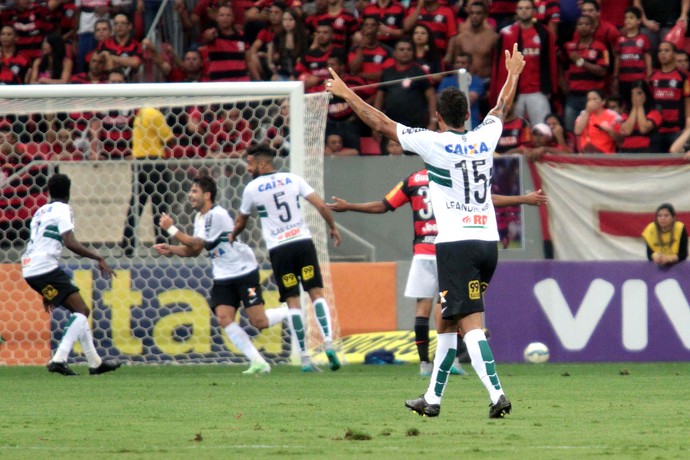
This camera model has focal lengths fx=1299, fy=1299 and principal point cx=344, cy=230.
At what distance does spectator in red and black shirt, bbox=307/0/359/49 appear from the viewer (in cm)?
1890

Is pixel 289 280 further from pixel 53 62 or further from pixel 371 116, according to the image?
pixel 53 62

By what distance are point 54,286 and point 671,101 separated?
885 cm

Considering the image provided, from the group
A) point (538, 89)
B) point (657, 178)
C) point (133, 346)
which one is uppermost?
point (538, 89)

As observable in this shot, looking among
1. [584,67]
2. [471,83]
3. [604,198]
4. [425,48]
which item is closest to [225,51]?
[425,48]

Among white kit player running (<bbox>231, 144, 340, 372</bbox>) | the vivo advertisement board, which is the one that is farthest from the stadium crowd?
white kit player running (<bbox>231, 144, 340, 372</bbox>)

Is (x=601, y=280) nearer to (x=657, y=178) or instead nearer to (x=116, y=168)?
(x=657, y=178)

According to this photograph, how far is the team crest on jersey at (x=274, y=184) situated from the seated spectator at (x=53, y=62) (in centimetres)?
705

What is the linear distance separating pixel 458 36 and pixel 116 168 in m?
5.61

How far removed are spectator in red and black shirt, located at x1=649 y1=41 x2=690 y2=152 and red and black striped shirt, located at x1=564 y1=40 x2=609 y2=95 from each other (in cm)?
87

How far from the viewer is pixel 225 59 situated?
739 inches

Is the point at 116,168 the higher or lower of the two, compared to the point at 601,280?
higher

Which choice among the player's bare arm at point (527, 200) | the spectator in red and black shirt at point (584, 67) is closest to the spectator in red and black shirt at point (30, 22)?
the spectator in red and black shirt at point (584, 67)

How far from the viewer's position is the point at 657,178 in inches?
648

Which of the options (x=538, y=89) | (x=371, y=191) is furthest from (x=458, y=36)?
(x=371, y=191)
